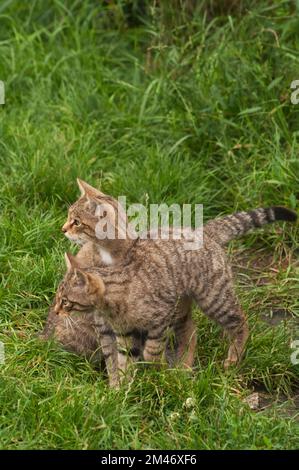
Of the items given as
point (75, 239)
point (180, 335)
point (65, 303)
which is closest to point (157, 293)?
point (180, 335)

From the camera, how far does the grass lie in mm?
5617

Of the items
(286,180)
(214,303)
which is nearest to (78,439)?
(214,303)

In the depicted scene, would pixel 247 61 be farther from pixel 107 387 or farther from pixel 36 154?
pixel 107 387

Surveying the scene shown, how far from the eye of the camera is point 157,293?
20.2 ft

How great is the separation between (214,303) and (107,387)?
828mm

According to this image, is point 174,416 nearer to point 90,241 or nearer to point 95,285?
point 95,285

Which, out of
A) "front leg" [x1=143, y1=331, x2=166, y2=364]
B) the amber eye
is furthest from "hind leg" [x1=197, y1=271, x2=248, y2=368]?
the amber eye

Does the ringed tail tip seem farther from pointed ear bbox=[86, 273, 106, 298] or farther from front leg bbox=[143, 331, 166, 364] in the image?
pointed ear bbox=[86, 273, 106, 298]

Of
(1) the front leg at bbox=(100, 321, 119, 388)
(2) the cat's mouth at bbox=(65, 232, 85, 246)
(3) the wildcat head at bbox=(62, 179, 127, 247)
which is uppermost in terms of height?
(3) the wildcat head at bbox=(62, 179, 127, 247)

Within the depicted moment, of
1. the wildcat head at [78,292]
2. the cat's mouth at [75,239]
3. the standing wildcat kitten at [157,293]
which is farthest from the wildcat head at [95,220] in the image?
the wildcat head at [78,292]

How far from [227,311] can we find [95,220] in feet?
3.42

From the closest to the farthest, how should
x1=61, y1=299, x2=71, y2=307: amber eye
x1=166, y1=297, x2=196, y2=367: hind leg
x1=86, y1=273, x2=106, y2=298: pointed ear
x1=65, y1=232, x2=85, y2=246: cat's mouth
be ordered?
x1=86, y1=273, x2=106, y2=298: pointed ear < x1=61, y1=299, x2=71, y2=307: amber eye < x1=166, y1=297, x2=196, y2=367: hind leg < x1=65, y1=232, x2=85, y2=246: cat's mouth

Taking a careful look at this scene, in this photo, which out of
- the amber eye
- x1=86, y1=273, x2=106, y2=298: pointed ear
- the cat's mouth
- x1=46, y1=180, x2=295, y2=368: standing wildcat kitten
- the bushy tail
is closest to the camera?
x1=86, y1=273, x2=106, y2=298: pointed ear

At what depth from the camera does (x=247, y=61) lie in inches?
A: 325
